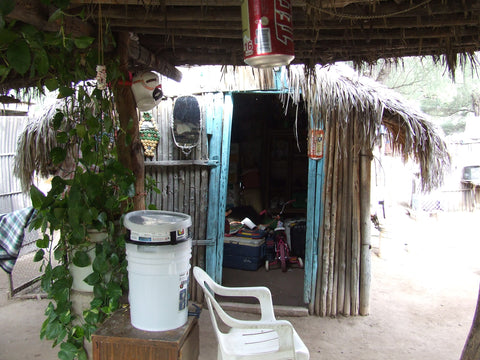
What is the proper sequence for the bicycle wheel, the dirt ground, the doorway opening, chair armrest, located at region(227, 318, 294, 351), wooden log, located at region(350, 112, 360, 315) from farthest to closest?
1. the doorway opening
2. the bicycle wheel
3. wooden log, located at region(350, 112, 360, 315)
4. the dirt ground
5. chair armrest, located at region(227, 318, 294, 351)

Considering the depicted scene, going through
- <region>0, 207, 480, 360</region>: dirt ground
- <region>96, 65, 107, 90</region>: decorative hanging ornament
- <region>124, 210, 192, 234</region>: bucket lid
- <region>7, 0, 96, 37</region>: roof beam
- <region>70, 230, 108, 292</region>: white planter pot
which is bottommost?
<region>0, 207, 480, 360</region>: dirt ground

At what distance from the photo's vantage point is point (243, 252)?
5535 millimetres

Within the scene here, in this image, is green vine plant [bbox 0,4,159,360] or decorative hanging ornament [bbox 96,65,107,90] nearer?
green vine plant [bbox 0,4,159,360]

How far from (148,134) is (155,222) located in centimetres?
248

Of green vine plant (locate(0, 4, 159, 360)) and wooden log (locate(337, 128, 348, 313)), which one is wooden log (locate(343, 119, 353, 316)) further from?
green vine plant (locate(0, 4, 159, 360))

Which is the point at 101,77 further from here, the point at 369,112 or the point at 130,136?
the point at 369,112

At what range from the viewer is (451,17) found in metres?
2.27

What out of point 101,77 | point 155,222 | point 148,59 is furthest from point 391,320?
point 101,77

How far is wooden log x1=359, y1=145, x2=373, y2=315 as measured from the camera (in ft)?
13.8

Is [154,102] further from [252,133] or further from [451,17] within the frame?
[252,133]

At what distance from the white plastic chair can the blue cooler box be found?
9.60ft

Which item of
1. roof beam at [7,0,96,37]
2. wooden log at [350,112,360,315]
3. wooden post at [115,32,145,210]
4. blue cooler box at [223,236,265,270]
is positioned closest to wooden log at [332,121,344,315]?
wooden log at [350,112,360,315]

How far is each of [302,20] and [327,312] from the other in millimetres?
3233

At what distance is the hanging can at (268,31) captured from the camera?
5.46 ft
